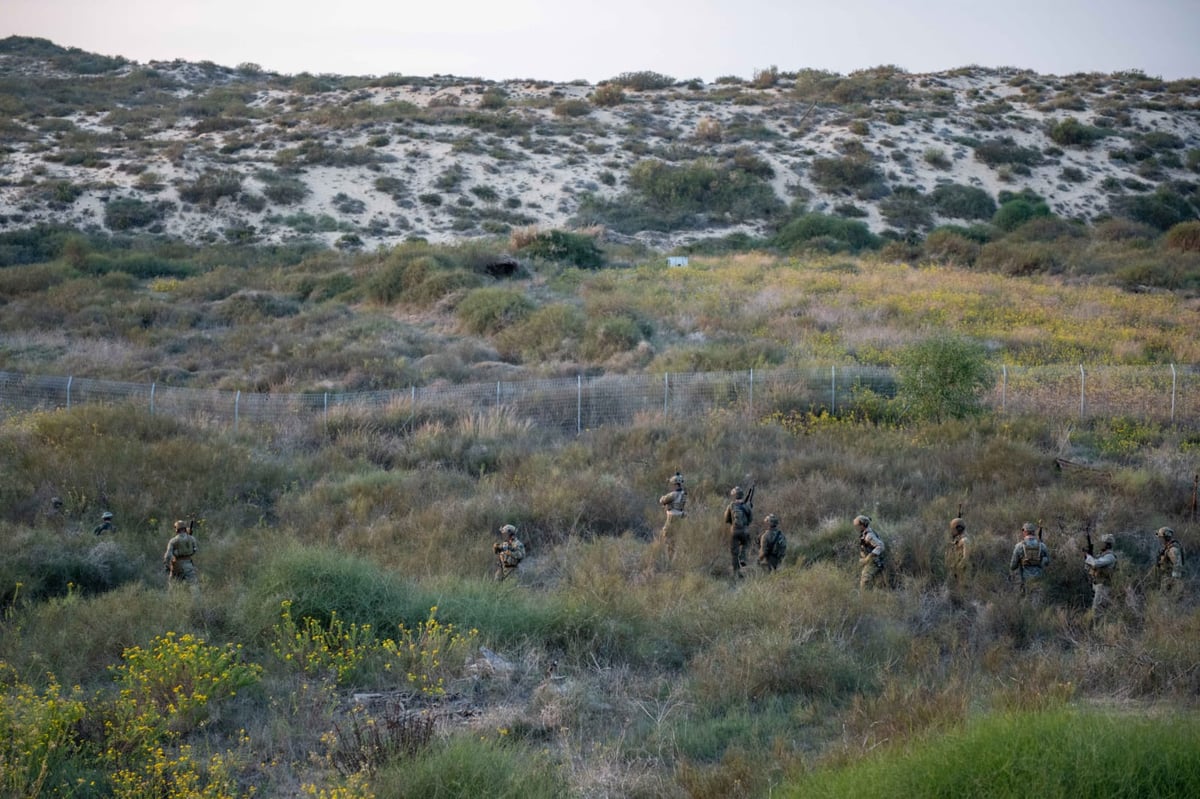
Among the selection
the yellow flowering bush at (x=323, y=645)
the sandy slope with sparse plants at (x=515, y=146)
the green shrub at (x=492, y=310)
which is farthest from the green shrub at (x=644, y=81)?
the yellow flowering bush at (x=323, y=645)

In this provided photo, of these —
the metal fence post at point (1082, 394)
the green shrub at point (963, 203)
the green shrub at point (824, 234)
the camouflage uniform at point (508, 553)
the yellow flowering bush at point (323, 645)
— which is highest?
the green shrub at point (963, 203)

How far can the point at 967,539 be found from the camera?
1150cm

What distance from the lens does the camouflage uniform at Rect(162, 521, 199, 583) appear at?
34.8 feet

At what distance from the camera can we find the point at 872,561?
1099 cm

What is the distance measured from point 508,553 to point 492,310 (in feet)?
46.8

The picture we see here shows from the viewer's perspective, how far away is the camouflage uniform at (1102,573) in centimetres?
1045

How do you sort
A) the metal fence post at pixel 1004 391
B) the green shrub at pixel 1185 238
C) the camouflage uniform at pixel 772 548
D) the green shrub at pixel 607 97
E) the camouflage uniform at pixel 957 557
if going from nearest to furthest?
the camouflage uniform at pixel 957 557 → the camouflage uniform at pixel 772 548 → the metal fence post at pixel 1004 391 → the green shrub at pixel 1185 238 → the green shrub at pixel 607 97

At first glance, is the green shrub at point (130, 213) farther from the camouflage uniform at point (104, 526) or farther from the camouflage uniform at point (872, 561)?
the camouflage uniform at point (872, 561)

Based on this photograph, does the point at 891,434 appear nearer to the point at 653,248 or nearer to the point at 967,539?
the point at 967,539

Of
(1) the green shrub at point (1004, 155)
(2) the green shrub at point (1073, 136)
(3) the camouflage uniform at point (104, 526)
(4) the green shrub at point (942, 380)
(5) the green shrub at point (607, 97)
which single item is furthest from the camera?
(5) the green shrub at point (607, 97)

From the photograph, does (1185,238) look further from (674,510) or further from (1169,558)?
(674,510)

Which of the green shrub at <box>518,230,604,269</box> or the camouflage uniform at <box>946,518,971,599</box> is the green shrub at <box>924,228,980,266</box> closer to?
the green shrub at <box>518,230,604,269</box>

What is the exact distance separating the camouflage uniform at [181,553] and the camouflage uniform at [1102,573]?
9.68 metres

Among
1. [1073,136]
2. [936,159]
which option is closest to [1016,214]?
[936,159]
